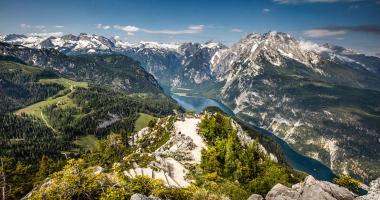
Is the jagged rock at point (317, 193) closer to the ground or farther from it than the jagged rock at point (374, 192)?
closer to the ground

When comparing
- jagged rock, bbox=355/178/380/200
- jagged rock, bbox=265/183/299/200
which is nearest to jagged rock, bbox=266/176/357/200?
jagged rock, bbox=265/183/299/200

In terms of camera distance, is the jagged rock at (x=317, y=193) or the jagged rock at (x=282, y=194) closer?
the jagged rock at (x=317, y=193)

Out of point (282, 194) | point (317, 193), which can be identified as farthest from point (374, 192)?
point (282, 194)

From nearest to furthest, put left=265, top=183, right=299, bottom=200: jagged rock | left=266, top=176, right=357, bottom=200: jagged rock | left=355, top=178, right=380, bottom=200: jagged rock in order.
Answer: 1. left=355, top=178, right=380, bottom=200: jagged rock
2. left=266, top=176, right=357, bottom=200: jagged rock
3. left=265, top=183, right=299, bottom=200: jagged rock

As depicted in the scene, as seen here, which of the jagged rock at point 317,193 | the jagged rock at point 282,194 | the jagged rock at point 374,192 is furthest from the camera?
the jagged rock at point 282,194

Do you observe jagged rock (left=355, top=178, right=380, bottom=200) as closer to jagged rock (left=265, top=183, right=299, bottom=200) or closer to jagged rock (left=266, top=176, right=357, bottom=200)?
jagged rock (left=266, top=176, right=357, bottom=200)

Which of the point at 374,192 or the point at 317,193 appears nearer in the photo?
the point at 374,192

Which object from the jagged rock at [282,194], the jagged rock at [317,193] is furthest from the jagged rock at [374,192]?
the jagged rock at [282,194]

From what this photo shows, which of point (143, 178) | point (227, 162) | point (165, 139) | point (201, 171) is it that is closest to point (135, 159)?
point (201, 171)

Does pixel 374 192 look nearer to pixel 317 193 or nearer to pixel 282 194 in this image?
pixel 317 193

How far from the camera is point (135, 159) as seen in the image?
132 m

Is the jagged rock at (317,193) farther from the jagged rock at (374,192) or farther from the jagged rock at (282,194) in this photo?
the jagged rock at (374,192)

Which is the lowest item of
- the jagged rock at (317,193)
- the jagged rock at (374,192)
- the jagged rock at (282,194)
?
the jagged rock at (282,194)

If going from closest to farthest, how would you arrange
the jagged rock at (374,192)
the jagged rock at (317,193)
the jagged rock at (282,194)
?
the jagged rock at (374,192) < the jagged rock at (317,193) < the jagged rock at (282,194)
